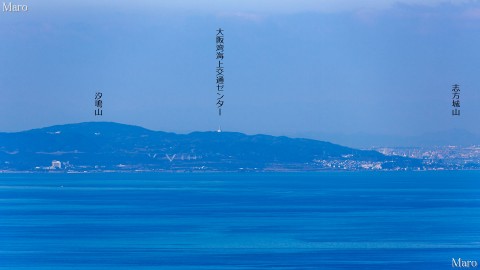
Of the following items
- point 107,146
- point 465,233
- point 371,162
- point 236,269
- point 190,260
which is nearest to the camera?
point 236,269

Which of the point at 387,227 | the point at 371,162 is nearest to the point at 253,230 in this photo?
the point at 387,227

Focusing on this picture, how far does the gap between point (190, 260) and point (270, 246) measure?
6250mm

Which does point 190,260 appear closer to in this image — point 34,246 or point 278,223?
point 34,246

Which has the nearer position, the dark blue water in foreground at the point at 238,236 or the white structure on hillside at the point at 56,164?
the dark blue water in foreground at the point at 238,236

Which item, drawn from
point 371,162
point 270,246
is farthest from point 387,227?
point 371,162

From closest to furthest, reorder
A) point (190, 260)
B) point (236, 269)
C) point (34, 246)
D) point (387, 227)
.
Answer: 1. point (236, 269)
2. point (190, 260)
3. point (34, 246)
4. point (387, 227)

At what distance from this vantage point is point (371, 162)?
192 meters

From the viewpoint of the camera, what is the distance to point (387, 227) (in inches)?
2312

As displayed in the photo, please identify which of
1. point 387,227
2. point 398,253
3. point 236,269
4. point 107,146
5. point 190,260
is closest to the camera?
point 236,269

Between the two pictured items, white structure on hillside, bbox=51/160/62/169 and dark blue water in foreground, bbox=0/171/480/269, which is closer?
dark blue water in foreground, bbox=0/171/480/269

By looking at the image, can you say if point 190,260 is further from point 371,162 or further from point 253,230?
point 371,162

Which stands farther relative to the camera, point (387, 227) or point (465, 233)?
point (387, 227)

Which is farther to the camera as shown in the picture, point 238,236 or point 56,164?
point 56,164

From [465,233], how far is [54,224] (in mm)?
22696
